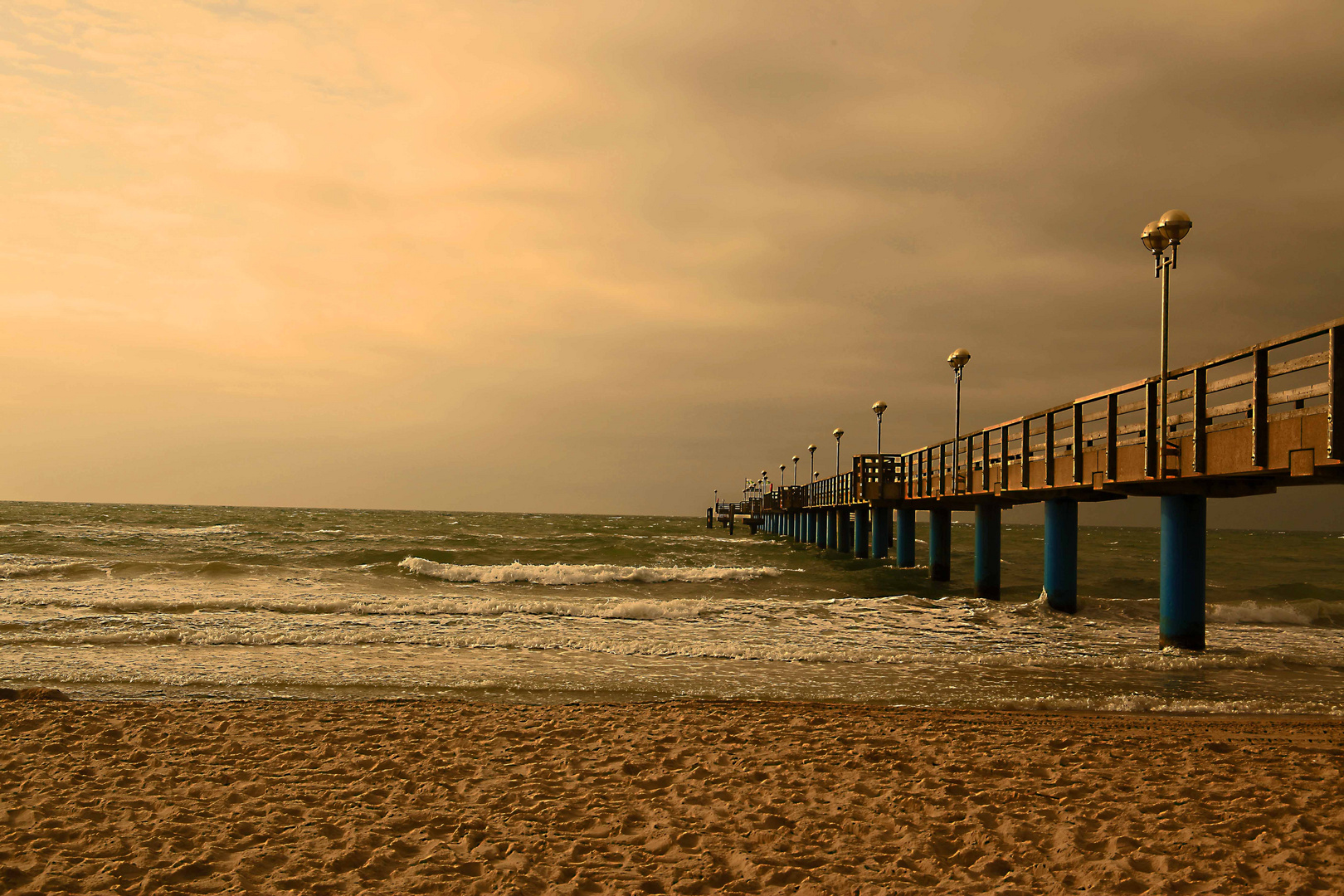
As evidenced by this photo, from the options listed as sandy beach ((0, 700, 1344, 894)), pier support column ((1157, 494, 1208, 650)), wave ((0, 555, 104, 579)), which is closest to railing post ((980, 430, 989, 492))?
pier support column ((1157, 494, 1208, 650))

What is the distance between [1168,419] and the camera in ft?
38.4

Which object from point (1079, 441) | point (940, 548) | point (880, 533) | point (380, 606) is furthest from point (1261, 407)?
point (880, 533)

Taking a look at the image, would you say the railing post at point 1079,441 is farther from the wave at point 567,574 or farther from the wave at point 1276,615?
the wave at point 567,574

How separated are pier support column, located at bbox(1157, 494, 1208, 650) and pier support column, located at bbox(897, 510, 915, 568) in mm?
17155

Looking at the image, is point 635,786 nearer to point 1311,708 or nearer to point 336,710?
point 336,710

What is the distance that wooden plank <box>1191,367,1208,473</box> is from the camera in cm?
Answer: 1071

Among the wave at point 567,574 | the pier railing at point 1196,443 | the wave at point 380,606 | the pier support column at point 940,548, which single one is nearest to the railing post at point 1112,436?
the pier railing at point 1196,443

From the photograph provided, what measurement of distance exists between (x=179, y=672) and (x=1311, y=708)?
12.3 metres

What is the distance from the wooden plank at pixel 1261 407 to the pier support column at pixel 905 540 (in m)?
20.5

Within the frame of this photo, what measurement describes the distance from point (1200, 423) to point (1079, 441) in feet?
12.4

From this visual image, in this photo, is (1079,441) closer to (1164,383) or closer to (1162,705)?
(1164,383)

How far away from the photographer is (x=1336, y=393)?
8297 millimetres

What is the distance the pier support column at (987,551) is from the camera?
20.3m

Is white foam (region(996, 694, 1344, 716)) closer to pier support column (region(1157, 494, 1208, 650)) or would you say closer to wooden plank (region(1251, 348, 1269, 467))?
wooden plank (region(1251, 348, 1269, 467))
